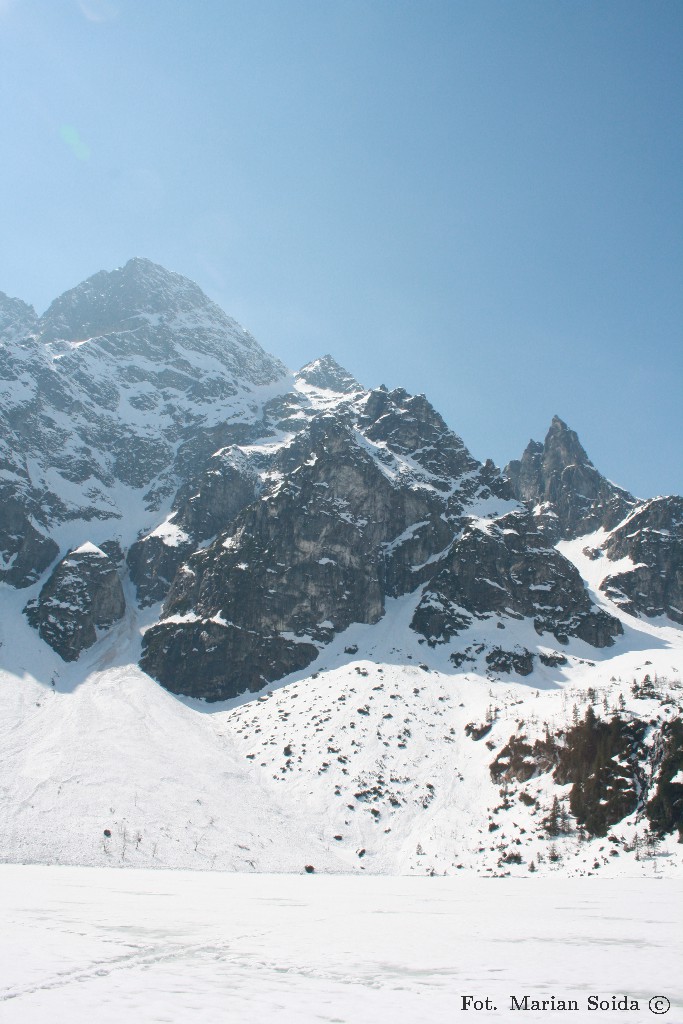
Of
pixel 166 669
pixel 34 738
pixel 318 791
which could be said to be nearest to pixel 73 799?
pixel 34 738

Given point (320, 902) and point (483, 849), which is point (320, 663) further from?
point (320, 902)

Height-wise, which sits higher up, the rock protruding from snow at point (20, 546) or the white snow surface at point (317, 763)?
the rock protruding from snow at point (20, 546)

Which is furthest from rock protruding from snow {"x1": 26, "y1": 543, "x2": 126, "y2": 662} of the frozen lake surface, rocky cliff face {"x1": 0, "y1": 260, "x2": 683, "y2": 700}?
the frozen lake surface

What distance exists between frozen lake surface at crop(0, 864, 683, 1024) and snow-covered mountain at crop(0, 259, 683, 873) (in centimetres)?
3025

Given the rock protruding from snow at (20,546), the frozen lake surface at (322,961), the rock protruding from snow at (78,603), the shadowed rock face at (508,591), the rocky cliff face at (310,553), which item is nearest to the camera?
the frozen lake surface at (322,961)

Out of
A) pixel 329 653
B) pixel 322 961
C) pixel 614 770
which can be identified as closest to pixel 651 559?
pixel 329 653

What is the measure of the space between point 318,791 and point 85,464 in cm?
13154

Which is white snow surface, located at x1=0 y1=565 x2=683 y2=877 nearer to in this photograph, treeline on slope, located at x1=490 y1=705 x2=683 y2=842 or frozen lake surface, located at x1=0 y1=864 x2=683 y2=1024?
treeline on slope, located at x1=490 y1=705 x2=683 y2=842

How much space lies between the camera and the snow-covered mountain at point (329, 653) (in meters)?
57.8

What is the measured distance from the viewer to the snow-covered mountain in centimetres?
5775

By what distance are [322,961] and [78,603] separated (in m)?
121

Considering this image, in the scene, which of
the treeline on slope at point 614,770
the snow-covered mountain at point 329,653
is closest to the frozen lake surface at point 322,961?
the treeline on slope at point 614,770

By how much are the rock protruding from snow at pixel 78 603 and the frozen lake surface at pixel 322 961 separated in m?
101

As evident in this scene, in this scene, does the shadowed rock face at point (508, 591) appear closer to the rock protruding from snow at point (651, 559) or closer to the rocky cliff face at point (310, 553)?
the rocky cliff face at point (310, 553)
